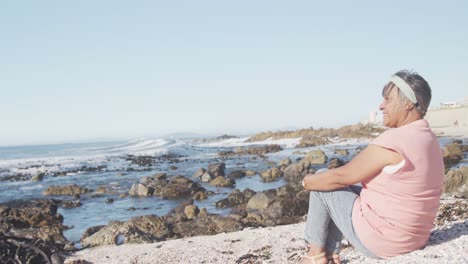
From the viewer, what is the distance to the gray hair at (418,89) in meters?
3.41

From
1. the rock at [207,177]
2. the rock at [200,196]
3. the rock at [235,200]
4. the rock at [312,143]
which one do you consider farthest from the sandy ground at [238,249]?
the rock at [312,143]

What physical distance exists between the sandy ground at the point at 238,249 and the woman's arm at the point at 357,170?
3.20 feet

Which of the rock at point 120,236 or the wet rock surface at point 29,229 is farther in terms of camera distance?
the rock at point 120,236

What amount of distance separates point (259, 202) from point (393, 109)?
1022 centimetres

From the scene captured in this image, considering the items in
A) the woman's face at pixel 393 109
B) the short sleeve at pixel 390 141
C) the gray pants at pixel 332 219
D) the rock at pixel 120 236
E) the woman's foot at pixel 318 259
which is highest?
the woman's face at pixel 393 109

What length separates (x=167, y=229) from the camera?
10766mm

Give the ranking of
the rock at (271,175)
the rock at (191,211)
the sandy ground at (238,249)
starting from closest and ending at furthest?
1. the sandy ground at (238,249)
2. the rock at (191,211)
3. the rock at (271,175)

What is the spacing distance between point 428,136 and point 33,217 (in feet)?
42.0

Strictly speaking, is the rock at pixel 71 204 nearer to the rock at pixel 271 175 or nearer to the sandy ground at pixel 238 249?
the rock at pixel 271 175

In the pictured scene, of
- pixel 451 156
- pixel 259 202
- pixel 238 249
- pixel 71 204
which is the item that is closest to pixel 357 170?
pixel 238 249

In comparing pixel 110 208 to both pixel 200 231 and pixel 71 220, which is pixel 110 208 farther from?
pixel 200 231

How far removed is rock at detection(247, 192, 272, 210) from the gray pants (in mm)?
9252

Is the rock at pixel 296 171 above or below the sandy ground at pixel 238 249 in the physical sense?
below

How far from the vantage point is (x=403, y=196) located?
11.4ft
